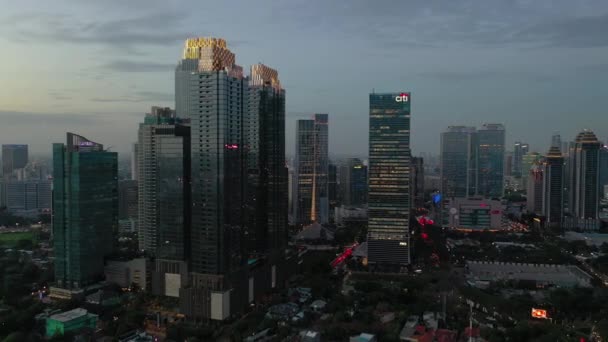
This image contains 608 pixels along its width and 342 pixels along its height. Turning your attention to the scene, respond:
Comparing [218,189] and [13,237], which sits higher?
[218,189]

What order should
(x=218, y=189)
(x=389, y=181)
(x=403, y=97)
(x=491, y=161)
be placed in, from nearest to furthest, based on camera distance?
1. (x=218, y=189)
2. (x=389, y=181)
3. (x=403, y=97)
4. (x=491, y=161)

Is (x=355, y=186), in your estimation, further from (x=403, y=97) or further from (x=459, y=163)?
(x=403, y=97)

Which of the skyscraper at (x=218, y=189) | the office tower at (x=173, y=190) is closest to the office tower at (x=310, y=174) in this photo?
the skyscraper at (x=218, y=189)

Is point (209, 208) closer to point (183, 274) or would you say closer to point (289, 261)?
point (183, 274)

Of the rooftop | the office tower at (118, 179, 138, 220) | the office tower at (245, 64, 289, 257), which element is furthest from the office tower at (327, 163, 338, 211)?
the rooftop

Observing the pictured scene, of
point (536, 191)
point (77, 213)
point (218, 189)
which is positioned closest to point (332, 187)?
point (536, 191)

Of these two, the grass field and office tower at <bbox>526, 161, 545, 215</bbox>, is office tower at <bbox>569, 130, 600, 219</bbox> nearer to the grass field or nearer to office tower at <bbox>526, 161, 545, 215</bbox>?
office tower at <bbox>526, 161, 545, 215</bbox>
